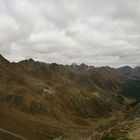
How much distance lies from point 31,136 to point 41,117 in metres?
29.0

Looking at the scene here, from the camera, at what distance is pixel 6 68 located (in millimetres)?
128250

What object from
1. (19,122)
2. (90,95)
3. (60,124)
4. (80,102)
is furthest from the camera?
(90,95)

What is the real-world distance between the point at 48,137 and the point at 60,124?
21576 mm

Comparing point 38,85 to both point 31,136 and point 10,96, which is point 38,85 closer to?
point 10,96

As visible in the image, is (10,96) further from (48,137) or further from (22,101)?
→ (48,137)

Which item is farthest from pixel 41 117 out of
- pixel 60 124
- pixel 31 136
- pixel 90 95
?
pixel 90 95

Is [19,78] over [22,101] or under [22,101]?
over

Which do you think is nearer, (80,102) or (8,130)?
(8,130)

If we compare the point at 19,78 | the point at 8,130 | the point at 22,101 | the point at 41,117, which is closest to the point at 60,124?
the point at 41,117

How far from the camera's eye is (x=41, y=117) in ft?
347

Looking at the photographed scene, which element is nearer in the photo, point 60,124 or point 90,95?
point 60,124

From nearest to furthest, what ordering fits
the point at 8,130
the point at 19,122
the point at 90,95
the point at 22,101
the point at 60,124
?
the point at 8,130, the point at 19,122, the point at 60,124, the point at 22,101, the point at 90,95

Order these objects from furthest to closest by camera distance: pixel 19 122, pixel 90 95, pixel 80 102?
pixel 90 95 < pixel 80 102 < pixel 19 122

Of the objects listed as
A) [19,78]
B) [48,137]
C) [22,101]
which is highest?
[19,78]
